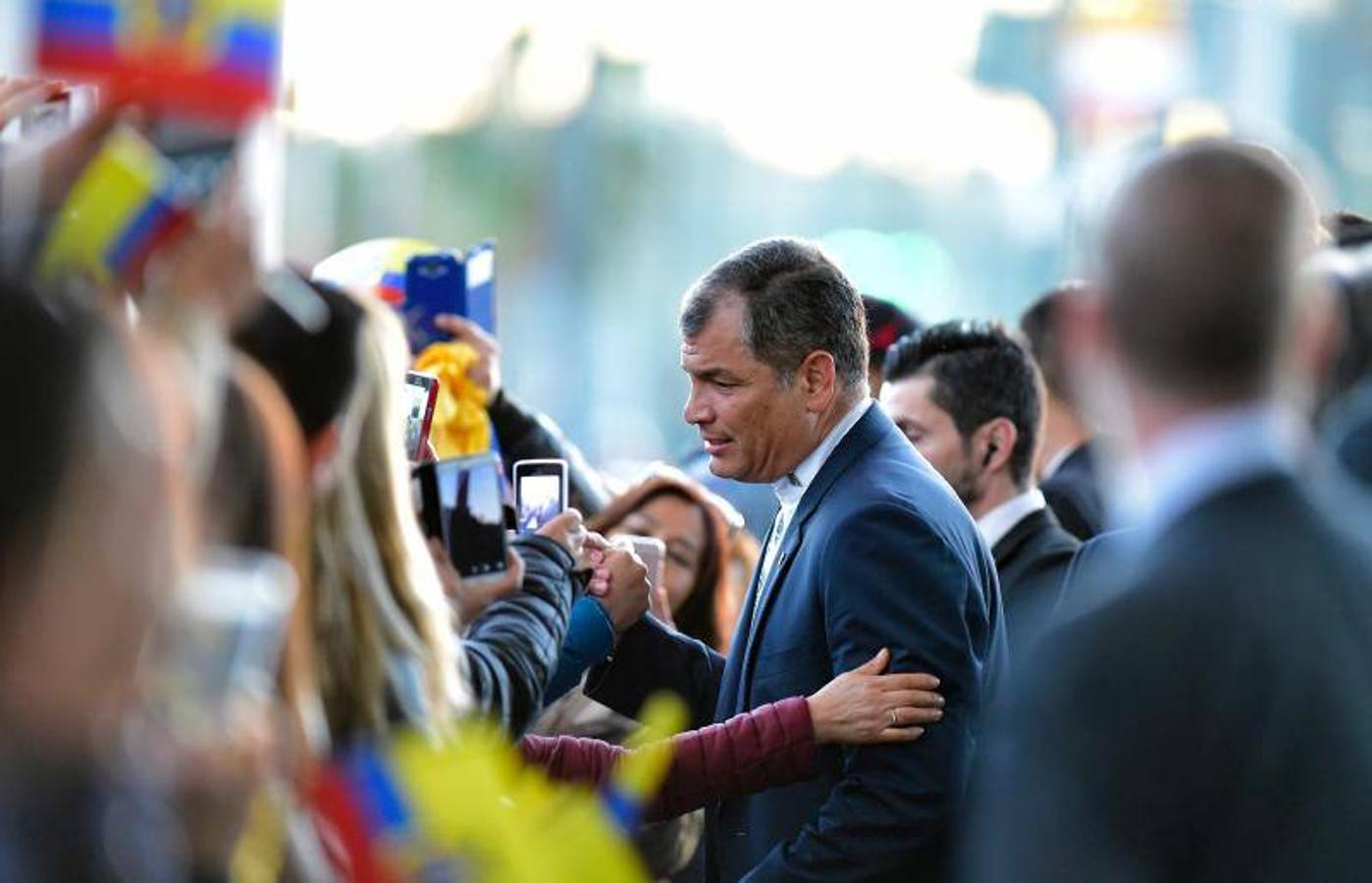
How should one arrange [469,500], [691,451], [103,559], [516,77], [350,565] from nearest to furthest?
[103,559] < [350,565] < [469,500] < [691,451] < [516,77]

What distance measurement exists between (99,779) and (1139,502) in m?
1.32

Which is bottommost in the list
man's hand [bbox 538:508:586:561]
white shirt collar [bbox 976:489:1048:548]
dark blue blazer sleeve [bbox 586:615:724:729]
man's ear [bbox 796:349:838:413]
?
dark blue blazer sleeve [bbox 586:615:724:729]

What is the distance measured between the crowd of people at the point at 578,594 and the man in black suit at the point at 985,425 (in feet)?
5.25

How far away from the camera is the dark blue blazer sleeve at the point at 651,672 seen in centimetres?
518

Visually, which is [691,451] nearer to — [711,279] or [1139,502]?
[711,279]

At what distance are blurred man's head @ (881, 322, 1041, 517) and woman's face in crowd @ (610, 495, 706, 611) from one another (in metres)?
0.64

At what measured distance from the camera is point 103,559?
2.09 m

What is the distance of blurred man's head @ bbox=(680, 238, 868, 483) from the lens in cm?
505

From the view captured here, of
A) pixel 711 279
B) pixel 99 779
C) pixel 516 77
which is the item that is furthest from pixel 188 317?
pixel 516 77

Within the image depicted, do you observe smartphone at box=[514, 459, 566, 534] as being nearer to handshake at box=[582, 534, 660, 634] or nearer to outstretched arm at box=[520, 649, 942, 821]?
handshake at box=[582, 534, 660, 634]

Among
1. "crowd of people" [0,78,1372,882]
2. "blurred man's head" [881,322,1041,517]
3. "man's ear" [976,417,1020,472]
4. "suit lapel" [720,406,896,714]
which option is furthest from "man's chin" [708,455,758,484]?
"man's ear" [976,417,1020,472]

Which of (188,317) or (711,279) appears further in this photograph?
(711,279)

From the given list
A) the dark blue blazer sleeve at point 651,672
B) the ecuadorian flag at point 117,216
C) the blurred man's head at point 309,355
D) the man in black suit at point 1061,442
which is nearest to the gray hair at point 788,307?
the dark blue blazer sleeve at point 651,672

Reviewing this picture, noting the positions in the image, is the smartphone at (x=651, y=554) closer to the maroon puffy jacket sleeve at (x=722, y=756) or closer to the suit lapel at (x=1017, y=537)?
the maroon puffy jacket sleeve at (x=722, y=756)
